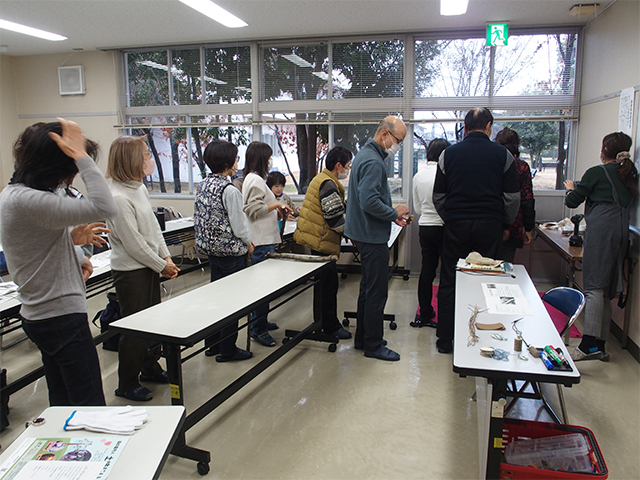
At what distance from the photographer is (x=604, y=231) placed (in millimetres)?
3078

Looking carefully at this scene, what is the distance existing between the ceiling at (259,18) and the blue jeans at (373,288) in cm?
270

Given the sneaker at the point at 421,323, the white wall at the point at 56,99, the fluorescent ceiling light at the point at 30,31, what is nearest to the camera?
the sneaker at the point at 421,323

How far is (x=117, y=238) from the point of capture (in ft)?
7.86

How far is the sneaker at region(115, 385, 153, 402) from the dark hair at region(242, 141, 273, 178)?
1680mm

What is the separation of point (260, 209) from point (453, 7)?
287 centimetres

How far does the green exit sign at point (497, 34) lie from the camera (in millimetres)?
4855

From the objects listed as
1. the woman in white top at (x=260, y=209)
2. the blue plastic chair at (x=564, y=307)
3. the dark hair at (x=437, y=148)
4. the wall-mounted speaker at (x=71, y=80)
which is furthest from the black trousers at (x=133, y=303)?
the wall-mounted speaker at (x=71, y=80)

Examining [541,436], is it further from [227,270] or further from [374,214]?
[227,270]

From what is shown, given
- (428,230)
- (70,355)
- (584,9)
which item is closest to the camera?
(70,355)

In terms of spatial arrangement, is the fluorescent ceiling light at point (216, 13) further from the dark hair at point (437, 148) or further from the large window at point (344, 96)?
the dark hair at point (437, 148)

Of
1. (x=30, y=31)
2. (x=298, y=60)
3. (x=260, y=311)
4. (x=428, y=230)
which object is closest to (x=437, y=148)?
(x=428, y=230)

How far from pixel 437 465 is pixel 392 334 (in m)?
1.66

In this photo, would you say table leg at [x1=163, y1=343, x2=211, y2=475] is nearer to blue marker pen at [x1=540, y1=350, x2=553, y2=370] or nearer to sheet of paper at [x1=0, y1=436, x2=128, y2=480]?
sheet of paper at [x1=0, y1=436, x2=128, y2=480]

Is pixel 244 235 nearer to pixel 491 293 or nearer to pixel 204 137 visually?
pixel 491 293
